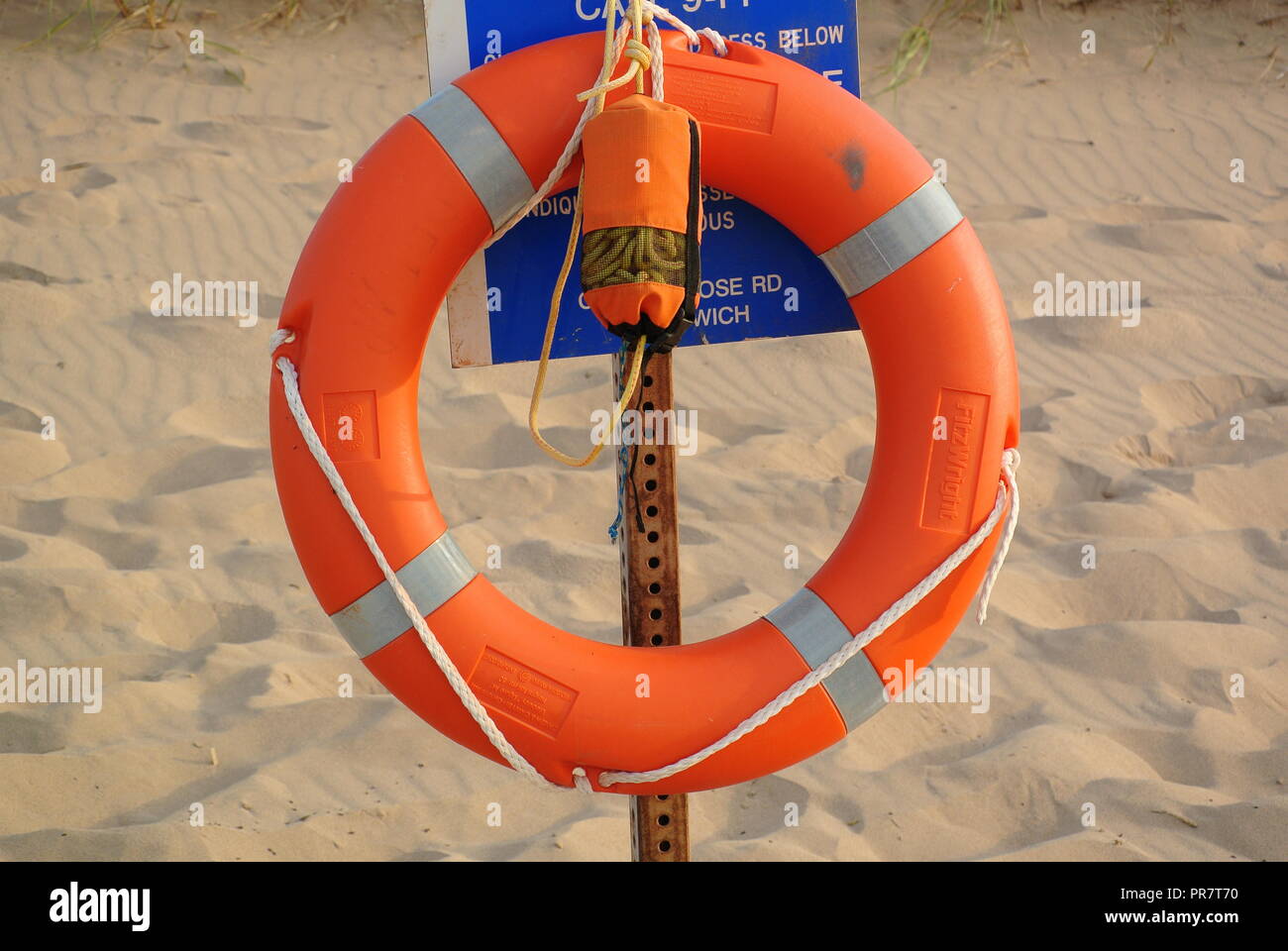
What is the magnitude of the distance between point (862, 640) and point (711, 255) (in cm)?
54

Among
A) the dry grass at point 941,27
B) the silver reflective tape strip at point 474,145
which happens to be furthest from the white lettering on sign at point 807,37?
the dry grass at point 941,27

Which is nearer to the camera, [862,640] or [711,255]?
[862,640]

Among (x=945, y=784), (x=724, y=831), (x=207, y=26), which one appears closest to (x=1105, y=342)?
(x=945, y=784)

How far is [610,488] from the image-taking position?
128 inches

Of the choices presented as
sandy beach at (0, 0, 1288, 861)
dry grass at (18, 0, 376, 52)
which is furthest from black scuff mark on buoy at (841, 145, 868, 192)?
dry grass at (18, 0, 376, 52)

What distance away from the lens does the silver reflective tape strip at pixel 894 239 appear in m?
1.81

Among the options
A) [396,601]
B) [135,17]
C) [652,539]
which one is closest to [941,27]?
[135,17]

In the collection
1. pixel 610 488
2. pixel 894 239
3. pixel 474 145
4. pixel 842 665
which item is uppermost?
pixel 474 145

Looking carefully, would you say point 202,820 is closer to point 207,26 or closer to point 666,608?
point 666,608

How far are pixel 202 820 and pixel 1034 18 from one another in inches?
173

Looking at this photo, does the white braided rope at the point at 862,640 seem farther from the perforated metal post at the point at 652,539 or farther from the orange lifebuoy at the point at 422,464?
the perforated metal post at the point at 652,539

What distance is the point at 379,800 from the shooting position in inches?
95.6

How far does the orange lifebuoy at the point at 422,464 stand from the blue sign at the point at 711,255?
2.2 inches

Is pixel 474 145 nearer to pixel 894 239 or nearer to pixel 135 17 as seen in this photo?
pixel 894 239
